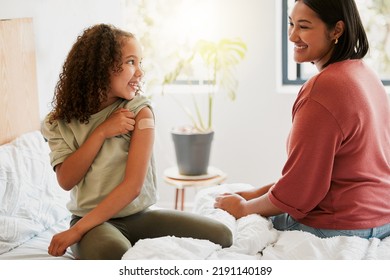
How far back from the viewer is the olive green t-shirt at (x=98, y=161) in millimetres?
1461

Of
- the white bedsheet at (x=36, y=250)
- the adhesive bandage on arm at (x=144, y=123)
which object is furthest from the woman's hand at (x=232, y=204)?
the white bedsheet at (x=36, y=250)

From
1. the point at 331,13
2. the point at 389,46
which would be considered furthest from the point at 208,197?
the point at 389,46

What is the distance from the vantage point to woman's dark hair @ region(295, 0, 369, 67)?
4.83ft

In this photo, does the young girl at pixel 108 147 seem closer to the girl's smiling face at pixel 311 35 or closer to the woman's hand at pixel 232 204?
the woman's hand at pixel 232 204

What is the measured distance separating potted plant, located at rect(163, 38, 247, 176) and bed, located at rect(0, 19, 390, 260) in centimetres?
78

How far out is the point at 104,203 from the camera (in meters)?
1.39

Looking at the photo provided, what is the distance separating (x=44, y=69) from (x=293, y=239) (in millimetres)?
1276

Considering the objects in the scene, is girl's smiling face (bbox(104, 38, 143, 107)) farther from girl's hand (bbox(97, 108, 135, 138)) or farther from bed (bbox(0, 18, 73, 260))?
bed (bbox(0, 18, 73, 260))

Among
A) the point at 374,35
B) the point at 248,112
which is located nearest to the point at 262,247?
the point at 248,112

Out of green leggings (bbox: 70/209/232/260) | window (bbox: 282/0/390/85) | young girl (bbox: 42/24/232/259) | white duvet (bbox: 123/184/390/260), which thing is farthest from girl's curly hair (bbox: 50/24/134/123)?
window (bbox: 282/0/390/85)

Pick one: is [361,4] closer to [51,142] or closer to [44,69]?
[44,69]

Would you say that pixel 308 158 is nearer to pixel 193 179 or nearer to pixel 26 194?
pixel 26 194

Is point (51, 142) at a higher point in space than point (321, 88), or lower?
lower
